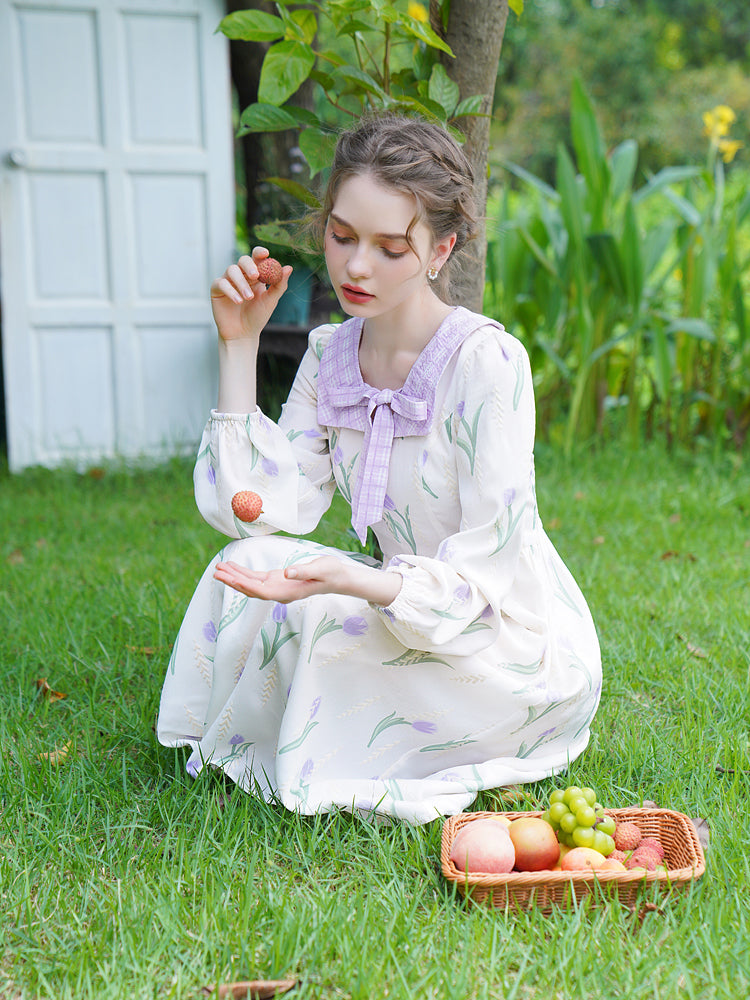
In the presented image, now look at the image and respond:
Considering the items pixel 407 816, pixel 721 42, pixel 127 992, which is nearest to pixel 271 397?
pixel 407 816

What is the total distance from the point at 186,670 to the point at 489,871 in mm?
642

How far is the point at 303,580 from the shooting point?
1407 millimetres

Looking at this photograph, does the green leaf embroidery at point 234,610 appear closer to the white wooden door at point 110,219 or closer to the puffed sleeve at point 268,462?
the puffed sleeve at point 268,462

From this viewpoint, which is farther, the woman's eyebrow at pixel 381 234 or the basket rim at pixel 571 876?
the woman's eyebrow at pixel 381 234

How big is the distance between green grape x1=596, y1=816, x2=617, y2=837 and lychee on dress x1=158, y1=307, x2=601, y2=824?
23 cm

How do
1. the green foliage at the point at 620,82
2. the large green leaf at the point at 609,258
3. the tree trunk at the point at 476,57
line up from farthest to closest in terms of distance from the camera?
the green foliage at the point at 620,82 < the large green leaf at the point at 609,258 < the tree trunk at the point at 476,57

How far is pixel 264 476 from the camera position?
1.75m

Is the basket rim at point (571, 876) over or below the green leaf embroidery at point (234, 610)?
below

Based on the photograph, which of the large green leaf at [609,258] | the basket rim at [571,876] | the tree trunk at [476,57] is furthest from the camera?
the large green leaf at [609,258]

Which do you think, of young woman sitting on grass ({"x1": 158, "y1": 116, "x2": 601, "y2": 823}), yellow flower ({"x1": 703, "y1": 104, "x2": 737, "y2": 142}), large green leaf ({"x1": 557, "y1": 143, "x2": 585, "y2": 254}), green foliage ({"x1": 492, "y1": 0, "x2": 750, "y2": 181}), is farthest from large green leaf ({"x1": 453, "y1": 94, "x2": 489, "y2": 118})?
green foliage ({"x1": 492, "y1": 0, "x2": 750, "y2": 181})

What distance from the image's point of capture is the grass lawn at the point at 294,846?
1.27 metres

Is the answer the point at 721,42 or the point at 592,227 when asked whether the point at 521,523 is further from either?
the point at 721,42

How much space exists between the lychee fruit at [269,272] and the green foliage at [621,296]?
241 centimetres

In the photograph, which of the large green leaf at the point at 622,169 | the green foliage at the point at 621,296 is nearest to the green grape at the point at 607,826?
the green foliage at the point at 621,296
